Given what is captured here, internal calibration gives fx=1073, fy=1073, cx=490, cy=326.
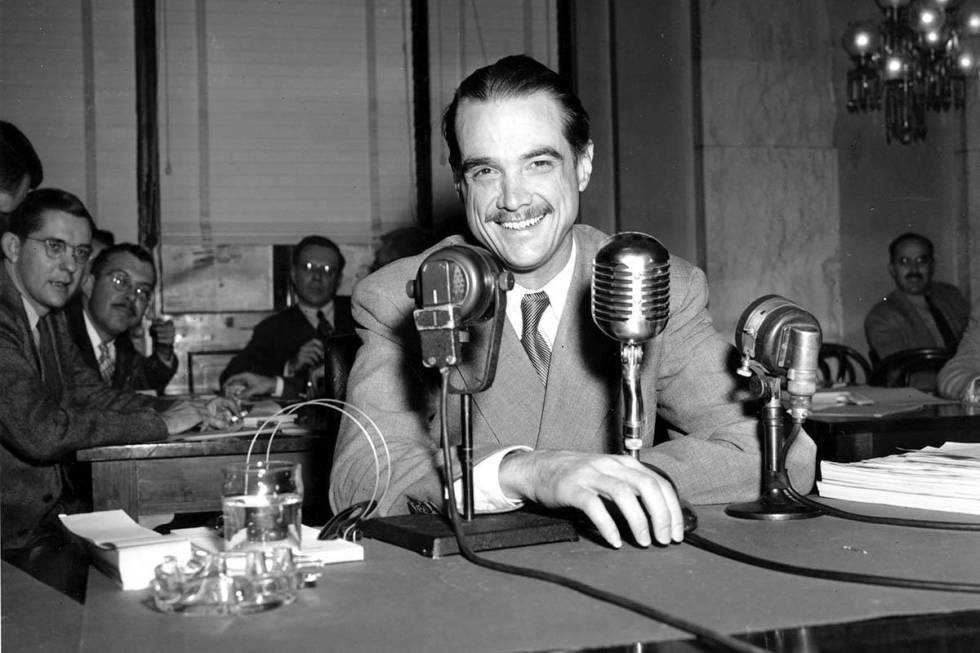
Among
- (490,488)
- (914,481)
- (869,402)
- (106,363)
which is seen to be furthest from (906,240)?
(490,488)

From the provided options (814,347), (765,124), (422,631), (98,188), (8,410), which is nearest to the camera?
(422,631)

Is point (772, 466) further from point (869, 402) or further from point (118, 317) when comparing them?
point (118, 317)

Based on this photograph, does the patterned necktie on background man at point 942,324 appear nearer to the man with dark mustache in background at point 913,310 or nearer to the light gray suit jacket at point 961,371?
the man with dark mustache in background at point 913,310

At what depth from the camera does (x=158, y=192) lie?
21.5 feet

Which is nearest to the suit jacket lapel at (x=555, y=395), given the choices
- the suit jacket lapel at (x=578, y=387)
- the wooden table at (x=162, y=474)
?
the suit jacket lapel at (x=578, y=387)

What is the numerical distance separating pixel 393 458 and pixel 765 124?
4846 mm

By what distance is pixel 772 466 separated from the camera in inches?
60.0

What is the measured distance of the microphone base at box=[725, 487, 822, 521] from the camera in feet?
4.68

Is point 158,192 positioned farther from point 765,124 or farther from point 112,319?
point 765,124

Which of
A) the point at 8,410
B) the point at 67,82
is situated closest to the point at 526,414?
the point at 8,410

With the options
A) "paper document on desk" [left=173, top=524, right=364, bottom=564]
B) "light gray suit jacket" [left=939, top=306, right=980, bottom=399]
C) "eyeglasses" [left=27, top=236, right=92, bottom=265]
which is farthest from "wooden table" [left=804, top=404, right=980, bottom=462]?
"eyeglasses" [left=27, top=236, right=92, bottom=265]

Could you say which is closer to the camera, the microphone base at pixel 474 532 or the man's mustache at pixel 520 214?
the microphone base at pixel 474 532

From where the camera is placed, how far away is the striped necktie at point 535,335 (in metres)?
1.91

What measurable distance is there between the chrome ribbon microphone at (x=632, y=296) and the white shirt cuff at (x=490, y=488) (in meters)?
0.20
